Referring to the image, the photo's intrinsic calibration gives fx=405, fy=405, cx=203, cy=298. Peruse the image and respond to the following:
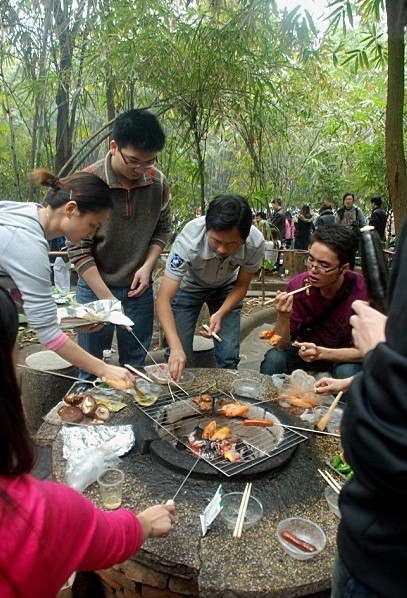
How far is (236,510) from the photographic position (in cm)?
199

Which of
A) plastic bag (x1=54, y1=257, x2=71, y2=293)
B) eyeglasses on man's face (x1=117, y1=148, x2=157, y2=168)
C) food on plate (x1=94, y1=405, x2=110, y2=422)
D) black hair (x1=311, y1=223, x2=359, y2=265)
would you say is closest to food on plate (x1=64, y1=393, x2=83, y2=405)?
food on plate (x1=94, y1=405, x2=110, y2=422)

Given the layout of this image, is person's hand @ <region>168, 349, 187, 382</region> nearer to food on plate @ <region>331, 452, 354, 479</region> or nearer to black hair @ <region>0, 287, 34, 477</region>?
food on plate @ <region>331, 452, 354, 479</region>

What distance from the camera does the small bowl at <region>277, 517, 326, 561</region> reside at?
172cm

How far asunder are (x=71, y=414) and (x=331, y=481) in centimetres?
164

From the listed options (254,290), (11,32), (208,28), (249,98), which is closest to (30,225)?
(208,28)

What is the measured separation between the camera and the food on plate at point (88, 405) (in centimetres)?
269

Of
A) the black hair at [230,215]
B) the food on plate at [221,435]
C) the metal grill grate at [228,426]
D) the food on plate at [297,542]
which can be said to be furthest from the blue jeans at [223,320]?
the food on plate at [297,542]

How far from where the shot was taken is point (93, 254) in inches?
141

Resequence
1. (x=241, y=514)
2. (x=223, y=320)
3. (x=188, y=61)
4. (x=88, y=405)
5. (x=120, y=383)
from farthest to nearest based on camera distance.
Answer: (x=188, y=61) < (x=223, y=320) < (x=88, y=405) < (x=120, y=383) < (x=241, y=514)

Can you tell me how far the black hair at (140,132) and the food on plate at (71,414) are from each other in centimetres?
194

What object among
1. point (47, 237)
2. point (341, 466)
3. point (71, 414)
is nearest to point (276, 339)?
point (341, 466)

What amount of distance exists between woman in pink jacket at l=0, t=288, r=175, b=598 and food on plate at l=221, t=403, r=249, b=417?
1570mm

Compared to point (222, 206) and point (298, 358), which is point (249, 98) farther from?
point (298, 358)

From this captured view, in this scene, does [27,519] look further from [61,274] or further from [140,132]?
[61,274]
